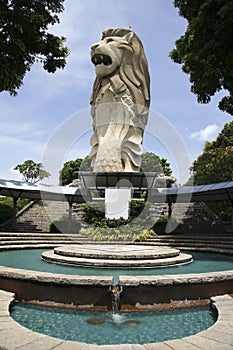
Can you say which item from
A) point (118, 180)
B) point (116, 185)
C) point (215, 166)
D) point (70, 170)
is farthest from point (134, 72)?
point (70, 170)

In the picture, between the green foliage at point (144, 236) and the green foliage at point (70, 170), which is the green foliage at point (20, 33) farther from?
the green foliage at point (70, 170)

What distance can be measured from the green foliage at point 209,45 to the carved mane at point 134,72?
35.4 ft

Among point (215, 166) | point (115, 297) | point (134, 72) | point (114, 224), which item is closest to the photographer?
point (115, 297)

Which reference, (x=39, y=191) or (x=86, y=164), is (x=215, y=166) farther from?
(x=86, y=164)

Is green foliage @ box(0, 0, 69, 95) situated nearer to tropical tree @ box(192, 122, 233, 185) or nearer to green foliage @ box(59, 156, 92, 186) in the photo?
tropical tree @ box(192, 122, 233, 185)

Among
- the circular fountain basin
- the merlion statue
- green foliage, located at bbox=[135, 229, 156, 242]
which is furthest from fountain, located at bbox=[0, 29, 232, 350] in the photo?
green foliage, located at bbox=[135, 229, 156, 242]

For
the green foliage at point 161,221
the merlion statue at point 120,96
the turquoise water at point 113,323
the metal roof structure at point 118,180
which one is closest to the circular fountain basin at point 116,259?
the turquoise water at point 113,323

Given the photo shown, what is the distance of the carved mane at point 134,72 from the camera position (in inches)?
974

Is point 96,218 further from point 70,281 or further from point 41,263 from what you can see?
point 70,281

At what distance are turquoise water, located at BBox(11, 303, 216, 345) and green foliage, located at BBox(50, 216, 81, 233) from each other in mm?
13225

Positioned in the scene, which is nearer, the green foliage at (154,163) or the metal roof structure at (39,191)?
the metal roof structure at (39,191)

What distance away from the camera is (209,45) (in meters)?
11.1

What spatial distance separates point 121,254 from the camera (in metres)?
8.77

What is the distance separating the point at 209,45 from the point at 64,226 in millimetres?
13425
